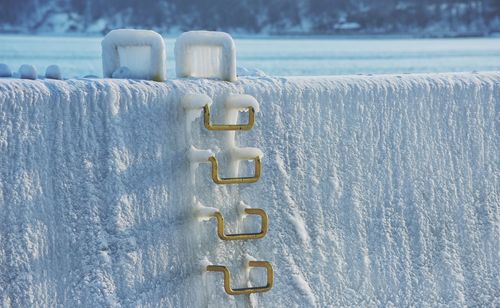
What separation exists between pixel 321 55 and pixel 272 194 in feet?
50.4

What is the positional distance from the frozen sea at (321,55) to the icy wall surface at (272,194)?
11.6 meters

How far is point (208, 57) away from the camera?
93.0 inches

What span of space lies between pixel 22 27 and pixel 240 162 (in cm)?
968

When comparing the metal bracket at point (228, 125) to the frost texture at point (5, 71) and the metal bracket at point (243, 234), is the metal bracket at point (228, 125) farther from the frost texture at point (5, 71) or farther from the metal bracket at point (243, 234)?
the frost texture at point (5, 71)

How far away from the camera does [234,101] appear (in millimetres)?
2305

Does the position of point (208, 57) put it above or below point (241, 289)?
above

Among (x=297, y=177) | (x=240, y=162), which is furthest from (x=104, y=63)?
(x=297, y=177)

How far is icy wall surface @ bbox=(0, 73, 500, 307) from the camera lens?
2.03m

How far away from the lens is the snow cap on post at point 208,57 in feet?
7.70

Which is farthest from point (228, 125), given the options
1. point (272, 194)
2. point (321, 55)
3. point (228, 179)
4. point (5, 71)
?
point (321, 55)

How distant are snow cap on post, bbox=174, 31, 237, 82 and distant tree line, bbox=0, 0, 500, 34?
912cm

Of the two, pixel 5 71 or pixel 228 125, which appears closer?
pixel 5 71

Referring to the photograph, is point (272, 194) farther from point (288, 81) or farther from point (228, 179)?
point (288, 81)

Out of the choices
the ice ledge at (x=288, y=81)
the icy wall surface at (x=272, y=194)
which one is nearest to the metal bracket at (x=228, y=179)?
the icy wall surface at (x=272, y=194)
